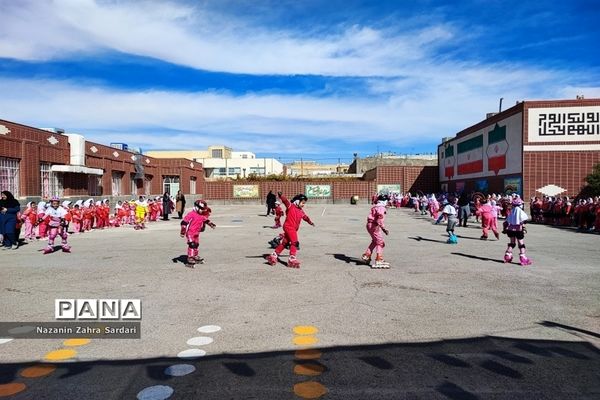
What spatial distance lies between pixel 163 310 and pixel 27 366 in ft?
6.85

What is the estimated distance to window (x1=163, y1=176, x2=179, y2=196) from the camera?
43.0 m

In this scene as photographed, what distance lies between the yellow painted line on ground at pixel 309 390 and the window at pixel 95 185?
2800 centimetres

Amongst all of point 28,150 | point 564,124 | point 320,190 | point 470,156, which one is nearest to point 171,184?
point 320,190

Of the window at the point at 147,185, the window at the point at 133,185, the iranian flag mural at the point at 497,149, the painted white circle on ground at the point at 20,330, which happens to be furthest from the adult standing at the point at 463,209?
the window at the point at 147,185

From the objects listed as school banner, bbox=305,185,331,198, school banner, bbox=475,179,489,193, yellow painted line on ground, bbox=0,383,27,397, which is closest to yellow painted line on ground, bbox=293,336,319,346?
yellow painted line on ground, bbox=0,383,27,397

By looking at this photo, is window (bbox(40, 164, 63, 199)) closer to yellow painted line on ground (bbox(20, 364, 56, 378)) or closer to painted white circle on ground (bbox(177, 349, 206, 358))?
yellow painted line on ground (bbox(20, 364, 56, 378))

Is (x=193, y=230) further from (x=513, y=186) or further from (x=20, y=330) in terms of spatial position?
(x=513, y=186)

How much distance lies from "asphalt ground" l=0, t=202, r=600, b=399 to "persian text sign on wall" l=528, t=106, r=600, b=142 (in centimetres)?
1828

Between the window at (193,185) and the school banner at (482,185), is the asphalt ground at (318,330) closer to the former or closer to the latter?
the school banner at (482,185)

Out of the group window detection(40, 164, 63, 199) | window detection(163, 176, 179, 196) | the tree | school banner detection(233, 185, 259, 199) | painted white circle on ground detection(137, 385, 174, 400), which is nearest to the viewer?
painted white circle on ground detection(137, 385, 174, 400)

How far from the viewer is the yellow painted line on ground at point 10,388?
12.3 feet

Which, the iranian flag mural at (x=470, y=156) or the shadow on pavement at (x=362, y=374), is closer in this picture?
the shadow on pavement at (x=362, y=374)

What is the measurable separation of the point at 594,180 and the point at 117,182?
3125 cm

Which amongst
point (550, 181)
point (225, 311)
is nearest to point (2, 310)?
point (225, 311)
